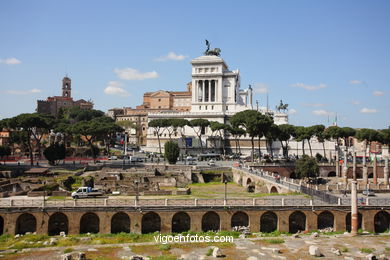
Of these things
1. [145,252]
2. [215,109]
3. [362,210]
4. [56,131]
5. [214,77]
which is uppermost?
[214,77]

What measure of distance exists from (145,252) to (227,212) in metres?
8.93

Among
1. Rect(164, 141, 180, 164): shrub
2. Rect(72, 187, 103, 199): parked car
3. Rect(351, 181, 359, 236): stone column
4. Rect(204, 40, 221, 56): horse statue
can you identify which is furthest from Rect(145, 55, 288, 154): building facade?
Rect(351, 181, 359, 236): stone column

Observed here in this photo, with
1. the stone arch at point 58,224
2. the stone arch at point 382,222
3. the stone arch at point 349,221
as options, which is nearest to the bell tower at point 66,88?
the stone arch at point 58,224

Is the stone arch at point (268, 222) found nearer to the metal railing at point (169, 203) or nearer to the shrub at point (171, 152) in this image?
the metal railing at point (169, 203)

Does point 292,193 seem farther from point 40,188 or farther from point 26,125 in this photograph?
point 26,125

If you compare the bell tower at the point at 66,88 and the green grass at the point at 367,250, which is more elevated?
the bell tower at the point at 66,88

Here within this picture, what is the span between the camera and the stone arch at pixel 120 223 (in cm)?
3475

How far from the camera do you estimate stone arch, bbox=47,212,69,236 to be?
34.4 meters

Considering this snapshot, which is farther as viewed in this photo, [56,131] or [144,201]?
[56,131]

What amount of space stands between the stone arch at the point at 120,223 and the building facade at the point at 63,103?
141 metres

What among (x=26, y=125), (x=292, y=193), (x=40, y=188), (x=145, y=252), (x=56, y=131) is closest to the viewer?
(x=145, y=252)

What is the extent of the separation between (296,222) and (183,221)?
1032 cm

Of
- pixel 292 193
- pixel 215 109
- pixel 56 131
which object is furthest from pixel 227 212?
pixel 215 109

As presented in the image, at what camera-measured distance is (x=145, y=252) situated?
94.3 ft
